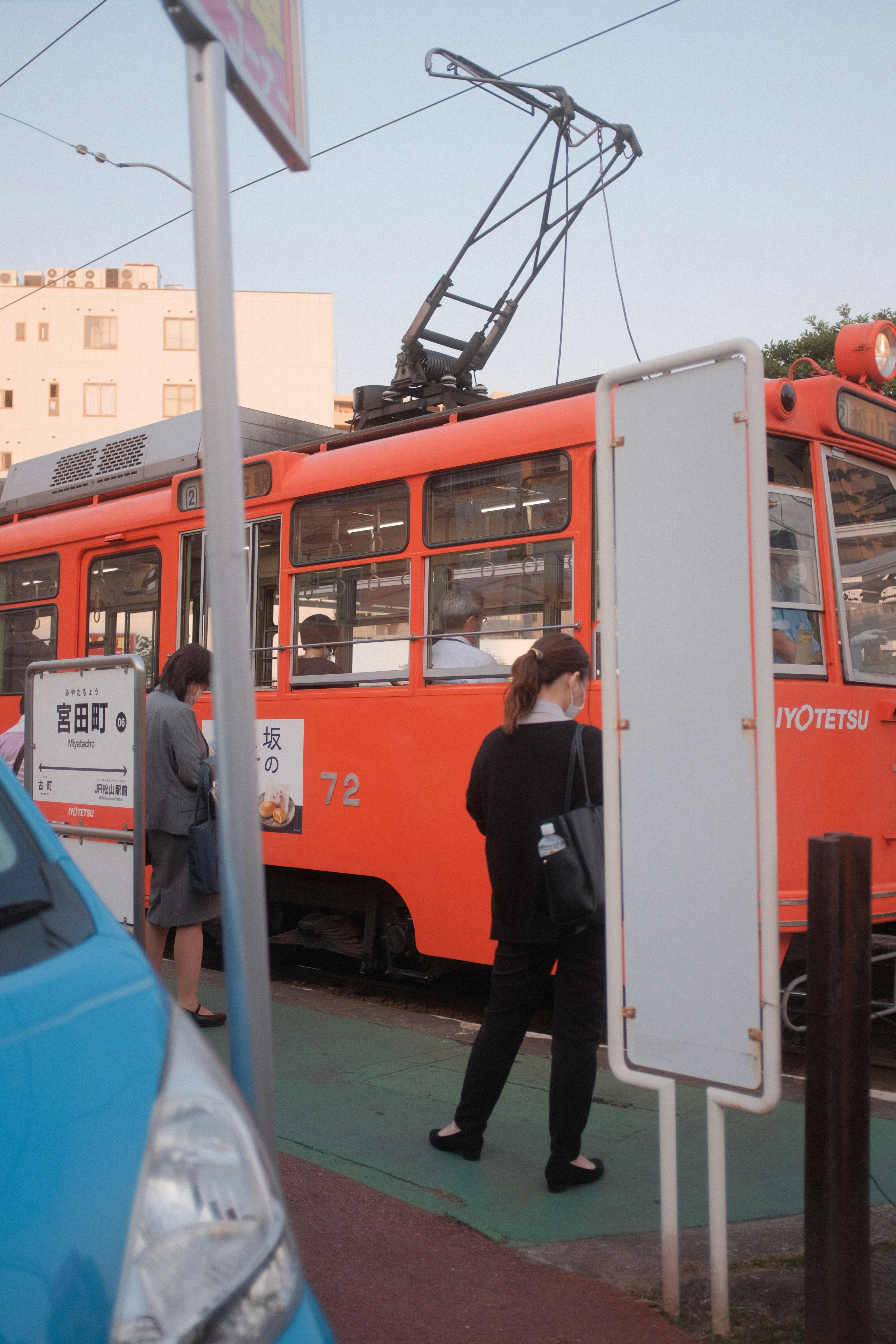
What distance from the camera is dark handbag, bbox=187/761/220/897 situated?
221 inches

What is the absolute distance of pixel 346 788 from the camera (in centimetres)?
656

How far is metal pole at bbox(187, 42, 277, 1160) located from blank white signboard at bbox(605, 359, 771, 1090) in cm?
140

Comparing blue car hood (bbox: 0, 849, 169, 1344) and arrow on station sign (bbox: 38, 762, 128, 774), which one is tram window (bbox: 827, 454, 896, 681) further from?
blue car hood (bbox: 0, 849, 169, 1344)

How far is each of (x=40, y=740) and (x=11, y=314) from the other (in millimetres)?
45483

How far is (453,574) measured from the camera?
239 inches

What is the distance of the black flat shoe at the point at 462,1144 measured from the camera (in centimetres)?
423

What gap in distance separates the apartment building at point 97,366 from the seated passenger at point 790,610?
135 feet

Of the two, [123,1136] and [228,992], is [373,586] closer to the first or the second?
[228,992]

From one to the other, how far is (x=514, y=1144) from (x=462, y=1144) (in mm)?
278

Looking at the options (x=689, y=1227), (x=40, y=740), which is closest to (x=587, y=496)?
(x=40, y=740)

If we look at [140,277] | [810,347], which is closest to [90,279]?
[140,277]

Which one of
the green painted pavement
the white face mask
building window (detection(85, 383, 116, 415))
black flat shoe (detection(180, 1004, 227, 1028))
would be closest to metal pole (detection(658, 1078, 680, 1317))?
the green painted pavement

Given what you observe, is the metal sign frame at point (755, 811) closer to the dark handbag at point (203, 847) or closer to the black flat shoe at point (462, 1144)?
the black flat shoe at point (462, 1144)

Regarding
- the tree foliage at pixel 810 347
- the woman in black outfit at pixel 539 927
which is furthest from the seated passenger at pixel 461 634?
the tree foliage at pixel 810 347
